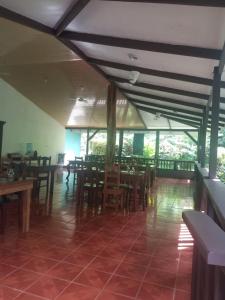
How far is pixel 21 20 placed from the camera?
3.14 m

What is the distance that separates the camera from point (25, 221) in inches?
146

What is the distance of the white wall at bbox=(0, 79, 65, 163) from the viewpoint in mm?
8961

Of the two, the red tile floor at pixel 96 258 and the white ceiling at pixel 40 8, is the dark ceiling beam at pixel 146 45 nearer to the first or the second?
the white ceiling at pixel 40 8

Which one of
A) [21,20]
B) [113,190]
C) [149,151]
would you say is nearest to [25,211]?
[113,190]

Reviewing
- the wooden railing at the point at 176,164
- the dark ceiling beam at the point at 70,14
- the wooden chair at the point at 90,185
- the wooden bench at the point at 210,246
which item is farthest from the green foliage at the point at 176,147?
the wooden bench at the point at 210,246

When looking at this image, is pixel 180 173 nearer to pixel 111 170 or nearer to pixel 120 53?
pixel 111 170

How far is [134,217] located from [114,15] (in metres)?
3.31

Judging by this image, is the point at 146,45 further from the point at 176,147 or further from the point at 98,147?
the point at 98,147

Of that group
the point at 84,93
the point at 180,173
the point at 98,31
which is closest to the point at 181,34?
the point at 98,31

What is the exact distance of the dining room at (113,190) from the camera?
2230 mm

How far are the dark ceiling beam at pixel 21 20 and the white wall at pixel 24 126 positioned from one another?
19.1 feet

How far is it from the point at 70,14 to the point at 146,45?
0.92 metres

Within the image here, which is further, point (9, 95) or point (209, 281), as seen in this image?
point (9, 95)

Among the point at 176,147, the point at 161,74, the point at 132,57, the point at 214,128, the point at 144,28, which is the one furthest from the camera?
the point at 176,147
